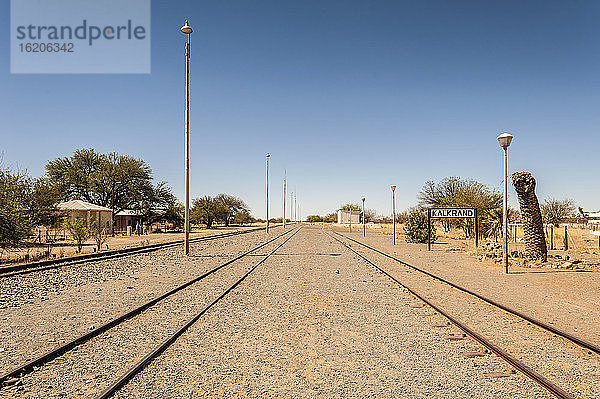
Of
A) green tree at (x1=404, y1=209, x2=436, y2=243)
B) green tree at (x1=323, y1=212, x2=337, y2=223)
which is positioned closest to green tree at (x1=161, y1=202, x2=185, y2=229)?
green tree at (x1=404, y1=209, x2=436, y2=243)

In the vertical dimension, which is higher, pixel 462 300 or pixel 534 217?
pixel 534 217

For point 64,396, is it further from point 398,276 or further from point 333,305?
point 398,276

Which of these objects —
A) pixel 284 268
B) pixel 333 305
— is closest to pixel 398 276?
pixel 284 268

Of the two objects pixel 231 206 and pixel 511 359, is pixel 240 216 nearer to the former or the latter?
pixel 231 206

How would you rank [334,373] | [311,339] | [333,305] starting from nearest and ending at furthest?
[334,373] < [311,339] < [333,305]

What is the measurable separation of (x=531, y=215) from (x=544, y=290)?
9216 mm

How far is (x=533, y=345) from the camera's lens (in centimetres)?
774

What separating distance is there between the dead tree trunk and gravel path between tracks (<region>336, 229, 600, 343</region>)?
2.38m

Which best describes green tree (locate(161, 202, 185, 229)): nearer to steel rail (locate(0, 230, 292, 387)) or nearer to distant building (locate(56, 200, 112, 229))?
distant building (locate(56, 200, 112, 229))

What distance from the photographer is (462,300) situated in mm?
12203

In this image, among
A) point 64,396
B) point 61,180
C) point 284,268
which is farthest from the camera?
point 61,180

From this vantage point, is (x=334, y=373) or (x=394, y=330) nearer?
(x=334, y=373)

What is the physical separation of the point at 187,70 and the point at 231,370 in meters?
21.9

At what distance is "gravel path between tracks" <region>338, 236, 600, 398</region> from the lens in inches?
238
